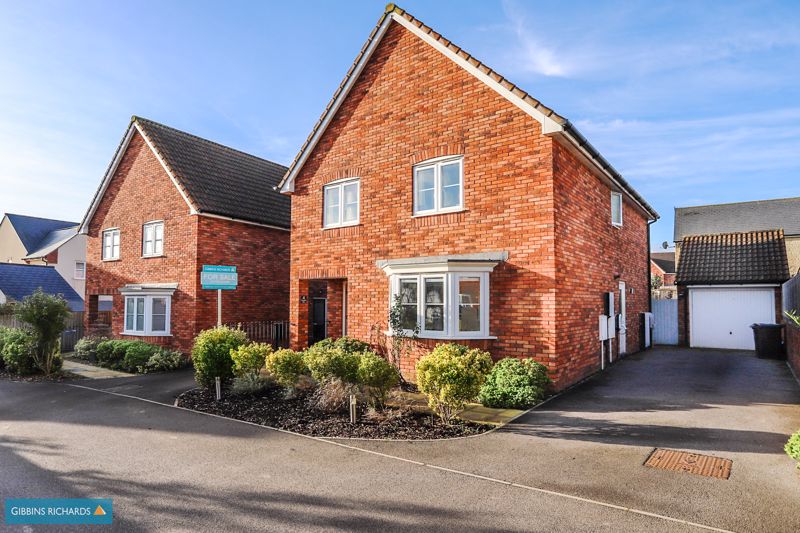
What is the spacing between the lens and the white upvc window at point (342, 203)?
513 inches

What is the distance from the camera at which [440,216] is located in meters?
11.1

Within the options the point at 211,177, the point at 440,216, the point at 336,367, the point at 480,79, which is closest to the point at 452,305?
the point at 440,216

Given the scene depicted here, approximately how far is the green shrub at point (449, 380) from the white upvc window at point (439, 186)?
4.34 metres

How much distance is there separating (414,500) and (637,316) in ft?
49.8

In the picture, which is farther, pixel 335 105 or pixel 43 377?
pixel 43 377

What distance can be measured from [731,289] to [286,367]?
56.6 ft

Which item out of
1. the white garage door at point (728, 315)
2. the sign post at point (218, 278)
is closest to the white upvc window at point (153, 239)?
the sign post at point (218, 278)

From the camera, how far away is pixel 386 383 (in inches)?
326

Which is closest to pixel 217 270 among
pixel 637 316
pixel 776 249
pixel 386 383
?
pixel 386 383

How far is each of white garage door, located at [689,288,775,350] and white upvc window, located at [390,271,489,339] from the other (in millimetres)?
12754

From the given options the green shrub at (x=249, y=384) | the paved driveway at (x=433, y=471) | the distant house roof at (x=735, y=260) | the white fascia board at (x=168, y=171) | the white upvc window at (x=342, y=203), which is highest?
the white fascia board at (x=168, y=171)

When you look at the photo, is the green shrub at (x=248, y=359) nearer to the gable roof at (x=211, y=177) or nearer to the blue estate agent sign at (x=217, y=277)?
the blue estate agent sign at (x=217, y=277)

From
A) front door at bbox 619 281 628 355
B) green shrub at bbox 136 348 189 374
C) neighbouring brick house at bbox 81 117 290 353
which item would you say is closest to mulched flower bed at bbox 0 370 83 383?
green shrub at bbox 136 348 189 374

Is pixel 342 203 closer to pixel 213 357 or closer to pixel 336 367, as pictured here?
pixel 213 357
